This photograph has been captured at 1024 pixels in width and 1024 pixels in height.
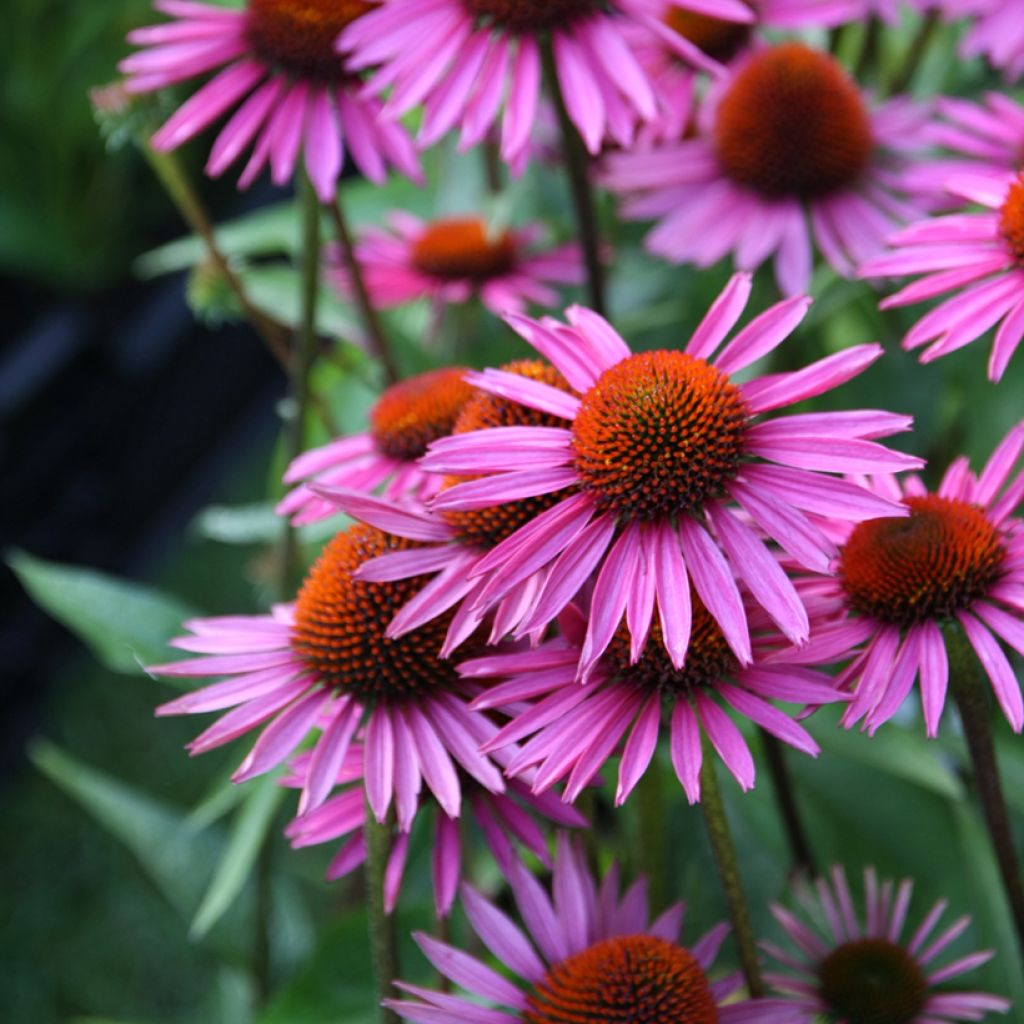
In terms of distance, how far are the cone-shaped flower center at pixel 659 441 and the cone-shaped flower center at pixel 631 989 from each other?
0.46 ft

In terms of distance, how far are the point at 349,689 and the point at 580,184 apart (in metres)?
0.32

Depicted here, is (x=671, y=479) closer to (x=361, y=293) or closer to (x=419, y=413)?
(x=419, y=413)

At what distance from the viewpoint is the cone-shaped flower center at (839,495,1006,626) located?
1.52ft

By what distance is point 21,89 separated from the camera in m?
2.06

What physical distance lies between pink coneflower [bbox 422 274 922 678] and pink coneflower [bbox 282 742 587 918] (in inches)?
3.3

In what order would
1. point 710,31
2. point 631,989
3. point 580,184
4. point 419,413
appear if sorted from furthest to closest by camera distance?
point 710,31 < point 580,184 < point 419,413 < point 631,989

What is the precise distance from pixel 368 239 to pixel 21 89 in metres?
1.33

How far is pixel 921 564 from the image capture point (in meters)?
0.46

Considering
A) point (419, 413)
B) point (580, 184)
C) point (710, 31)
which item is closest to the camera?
point (419, 413)

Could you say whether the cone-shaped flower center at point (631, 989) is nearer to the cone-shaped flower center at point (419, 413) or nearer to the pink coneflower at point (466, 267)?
the cone-shaped flower center at point (419, 413)

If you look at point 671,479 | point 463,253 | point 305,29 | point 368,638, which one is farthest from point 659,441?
point 463,253

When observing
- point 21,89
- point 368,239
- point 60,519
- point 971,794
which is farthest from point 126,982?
point 21,89

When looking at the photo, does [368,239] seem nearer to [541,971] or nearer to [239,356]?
[541,971]

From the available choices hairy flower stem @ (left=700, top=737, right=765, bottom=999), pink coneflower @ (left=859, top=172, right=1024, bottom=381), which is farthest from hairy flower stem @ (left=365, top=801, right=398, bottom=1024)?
pink coneflower @ (left=859, top=172, right=1024, bottom=381)
